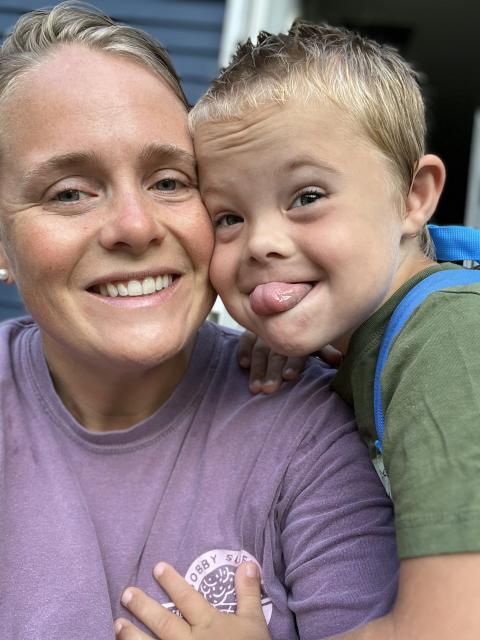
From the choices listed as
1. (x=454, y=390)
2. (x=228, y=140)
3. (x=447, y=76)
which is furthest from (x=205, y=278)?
(x=447, y=76)

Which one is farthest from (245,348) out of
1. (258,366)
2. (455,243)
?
(455,243)

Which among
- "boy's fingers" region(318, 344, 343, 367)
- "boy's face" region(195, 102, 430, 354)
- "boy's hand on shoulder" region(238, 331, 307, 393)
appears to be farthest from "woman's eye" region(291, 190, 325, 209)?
"boy's fingers" region(318, 344, 343, 367)

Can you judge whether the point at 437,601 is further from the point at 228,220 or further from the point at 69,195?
the point at 69,195

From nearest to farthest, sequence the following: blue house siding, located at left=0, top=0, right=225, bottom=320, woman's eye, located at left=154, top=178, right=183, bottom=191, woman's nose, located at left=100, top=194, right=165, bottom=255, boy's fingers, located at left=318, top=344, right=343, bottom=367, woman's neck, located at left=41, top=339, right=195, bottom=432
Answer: woman's nose, located at left=100, top=194, right=165, bottom=255 < woman's eye, located at left=154, top=178, right=183, bottom=191 < woman's neck, located at left=41, top=339, right=195, bottom=432 < boy's fingers, located at left=318, top=344, right=343, bottom=367 < blue house siding, located at left=0, top=0, right=225, bottom=320

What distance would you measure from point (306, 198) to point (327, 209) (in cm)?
5

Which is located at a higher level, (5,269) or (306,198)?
(306,198)

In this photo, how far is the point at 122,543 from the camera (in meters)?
1.67

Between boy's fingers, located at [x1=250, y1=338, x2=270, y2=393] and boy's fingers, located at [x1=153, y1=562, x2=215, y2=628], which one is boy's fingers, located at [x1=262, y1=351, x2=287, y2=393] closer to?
boy's fingers, located at [x1=250, y1=338, x2=270, y2=393]

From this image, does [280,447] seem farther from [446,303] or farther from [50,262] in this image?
[50,262]

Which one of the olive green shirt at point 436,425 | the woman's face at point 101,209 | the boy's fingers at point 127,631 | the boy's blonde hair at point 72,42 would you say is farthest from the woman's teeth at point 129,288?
the boy's fingers at point 127,631

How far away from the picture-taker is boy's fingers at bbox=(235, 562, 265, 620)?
1.52 m

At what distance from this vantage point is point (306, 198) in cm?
163

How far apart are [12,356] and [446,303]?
112 centimetres

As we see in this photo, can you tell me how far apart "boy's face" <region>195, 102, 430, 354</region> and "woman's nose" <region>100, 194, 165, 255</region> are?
164mm
